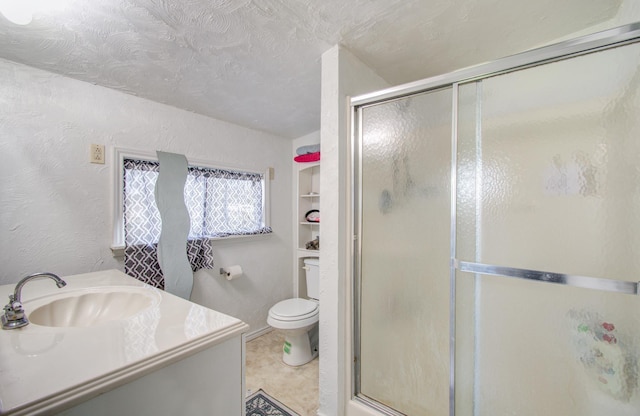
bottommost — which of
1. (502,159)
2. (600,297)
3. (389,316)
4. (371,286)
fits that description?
(389,316)

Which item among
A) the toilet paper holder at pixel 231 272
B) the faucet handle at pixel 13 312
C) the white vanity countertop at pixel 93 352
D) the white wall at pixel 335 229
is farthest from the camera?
the toilet paper holder at pixel 231 272

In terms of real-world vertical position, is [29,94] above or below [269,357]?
above

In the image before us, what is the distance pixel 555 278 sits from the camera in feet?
3.04

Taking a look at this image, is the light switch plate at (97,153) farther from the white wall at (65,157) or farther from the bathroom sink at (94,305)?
the bathroom sink at (94,305)

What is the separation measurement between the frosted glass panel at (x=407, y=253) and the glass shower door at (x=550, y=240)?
9cm

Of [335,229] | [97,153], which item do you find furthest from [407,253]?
[97,153]

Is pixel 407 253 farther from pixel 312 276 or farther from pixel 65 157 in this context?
pixel 65 157

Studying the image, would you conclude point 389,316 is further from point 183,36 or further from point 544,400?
point 183,36

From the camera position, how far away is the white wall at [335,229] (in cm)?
133

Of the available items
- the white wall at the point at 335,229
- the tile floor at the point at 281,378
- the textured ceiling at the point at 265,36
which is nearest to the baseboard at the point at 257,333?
the tile floor at the point at 281,378

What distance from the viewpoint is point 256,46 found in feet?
4.13

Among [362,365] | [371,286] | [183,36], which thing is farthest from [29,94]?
[362,365]

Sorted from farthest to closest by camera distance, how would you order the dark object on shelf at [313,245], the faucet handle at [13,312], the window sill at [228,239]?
the dark object on shelf at [313,245] < the window sill at [228,239] < the faucet handle at [13,312]

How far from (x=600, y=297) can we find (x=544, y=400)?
1.56 ft
